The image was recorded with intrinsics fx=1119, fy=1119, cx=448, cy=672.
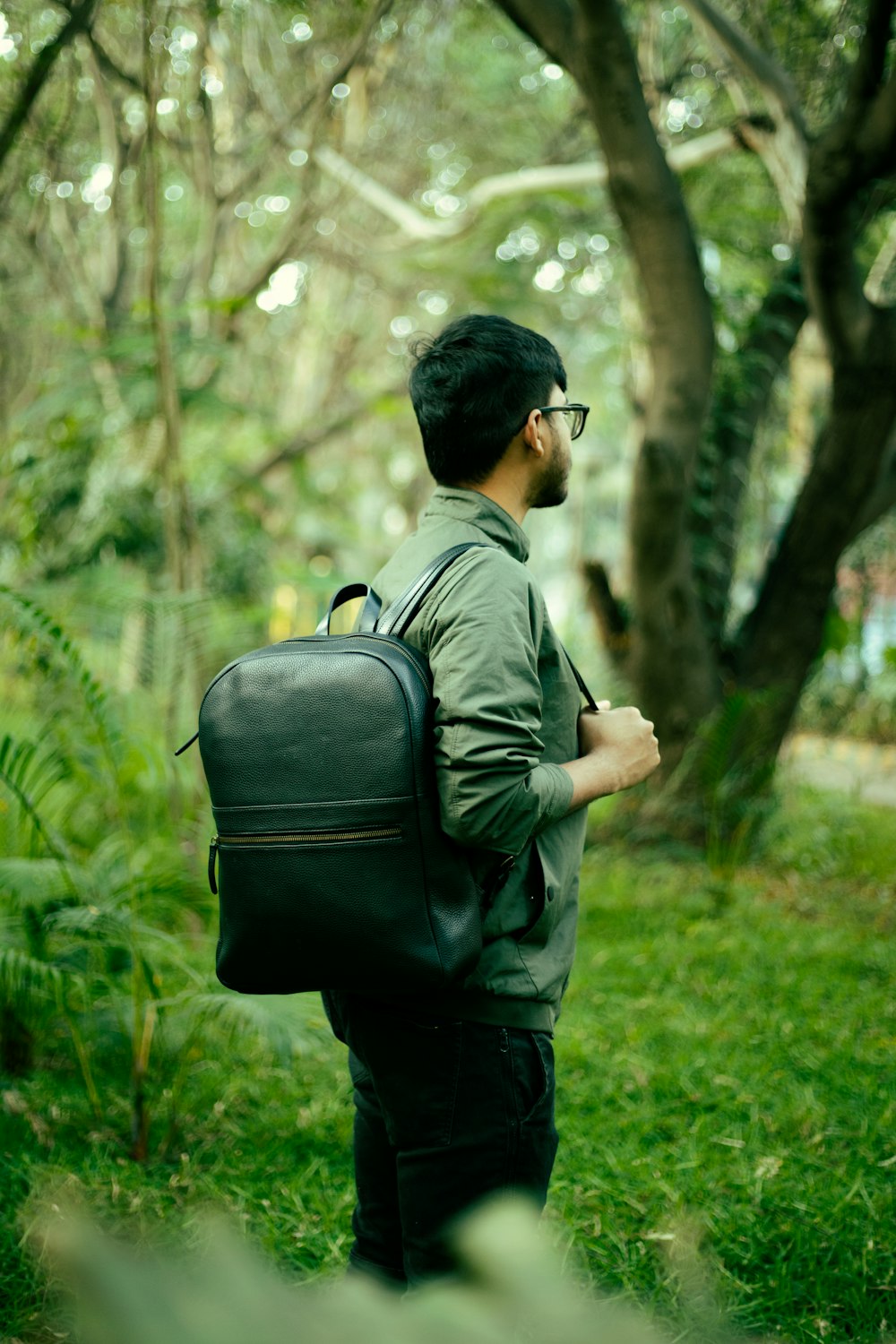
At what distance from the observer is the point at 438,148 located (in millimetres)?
11305

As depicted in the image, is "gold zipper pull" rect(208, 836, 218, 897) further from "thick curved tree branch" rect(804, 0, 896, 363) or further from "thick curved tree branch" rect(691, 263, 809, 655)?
"thick curved tree branch" rect(691, 263, 809, 655)

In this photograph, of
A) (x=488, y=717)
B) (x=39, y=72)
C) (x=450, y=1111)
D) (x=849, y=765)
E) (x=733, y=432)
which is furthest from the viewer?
(x=849, y=765)

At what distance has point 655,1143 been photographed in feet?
10.9

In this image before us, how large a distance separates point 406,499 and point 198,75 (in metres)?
9.30

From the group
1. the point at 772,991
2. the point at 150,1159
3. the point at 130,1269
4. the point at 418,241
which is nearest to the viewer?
Result: the point at 130,1269

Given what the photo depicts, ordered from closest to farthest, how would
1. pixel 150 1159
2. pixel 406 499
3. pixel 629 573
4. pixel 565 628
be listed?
1. pixel 150 1159
2. pixel 629 573
3. pixel 565 628
4. pixel 406 499

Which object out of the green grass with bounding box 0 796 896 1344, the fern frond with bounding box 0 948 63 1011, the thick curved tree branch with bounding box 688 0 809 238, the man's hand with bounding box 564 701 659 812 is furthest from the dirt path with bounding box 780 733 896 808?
the man's hand with bounding box 564 701 659 812

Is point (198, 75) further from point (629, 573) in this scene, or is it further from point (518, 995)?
point (518, 995)

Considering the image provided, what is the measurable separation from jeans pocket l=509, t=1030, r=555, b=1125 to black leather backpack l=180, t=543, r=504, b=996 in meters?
0.20

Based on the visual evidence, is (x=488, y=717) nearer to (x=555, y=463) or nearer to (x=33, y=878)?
(x=555, y=463)

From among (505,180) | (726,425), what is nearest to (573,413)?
(726,425)

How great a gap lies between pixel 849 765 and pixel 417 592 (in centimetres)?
953

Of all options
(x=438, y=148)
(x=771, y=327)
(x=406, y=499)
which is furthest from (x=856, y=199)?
(x=406, y=499)

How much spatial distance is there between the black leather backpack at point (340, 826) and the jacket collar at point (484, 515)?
0.27 m
